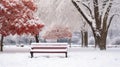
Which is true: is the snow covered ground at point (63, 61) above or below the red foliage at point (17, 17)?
below

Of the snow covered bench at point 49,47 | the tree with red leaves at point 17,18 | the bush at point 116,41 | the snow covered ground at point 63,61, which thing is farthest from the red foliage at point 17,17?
the bush at point 116,41

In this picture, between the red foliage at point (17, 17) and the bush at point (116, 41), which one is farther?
the bush at point (116, 41)

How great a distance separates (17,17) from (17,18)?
12cm

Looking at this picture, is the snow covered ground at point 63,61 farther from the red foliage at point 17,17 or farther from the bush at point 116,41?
the bush at point 116,41

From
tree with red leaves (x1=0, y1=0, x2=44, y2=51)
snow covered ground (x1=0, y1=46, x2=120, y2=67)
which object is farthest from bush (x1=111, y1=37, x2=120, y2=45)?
snow covered ground (x1=0, y1=46, x2=120, y2=67)

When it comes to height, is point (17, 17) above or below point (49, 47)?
above

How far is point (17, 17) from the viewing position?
31.2m

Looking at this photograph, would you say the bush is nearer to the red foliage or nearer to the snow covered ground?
the red foliage

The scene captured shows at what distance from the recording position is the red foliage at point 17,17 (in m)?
30.1

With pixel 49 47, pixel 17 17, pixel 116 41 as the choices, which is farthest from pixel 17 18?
pixel 116 41

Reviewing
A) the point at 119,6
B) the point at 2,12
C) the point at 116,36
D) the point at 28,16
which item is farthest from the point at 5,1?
the point at 116,36

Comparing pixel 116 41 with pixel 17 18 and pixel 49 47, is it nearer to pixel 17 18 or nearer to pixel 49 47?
pixel 17 18

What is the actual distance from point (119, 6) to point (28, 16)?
9.46m

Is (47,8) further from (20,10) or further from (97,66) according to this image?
(97,66)
